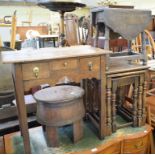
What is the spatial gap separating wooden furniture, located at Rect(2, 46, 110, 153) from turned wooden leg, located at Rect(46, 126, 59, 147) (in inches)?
7.3

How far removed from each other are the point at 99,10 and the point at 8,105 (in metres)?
1.19

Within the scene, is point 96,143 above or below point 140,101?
below

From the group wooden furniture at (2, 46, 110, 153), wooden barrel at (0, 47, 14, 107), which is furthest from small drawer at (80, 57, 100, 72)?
wooden barrel at (0, 47, 14, 107)

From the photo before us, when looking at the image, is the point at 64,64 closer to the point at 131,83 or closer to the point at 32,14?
the point at 131,83

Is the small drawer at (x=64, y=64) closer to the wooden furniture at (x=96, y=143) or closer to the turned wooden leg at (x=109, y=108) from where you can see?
the turned wooden leg at (x=109, y=108)

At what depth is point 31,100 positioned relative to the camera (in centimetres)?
196

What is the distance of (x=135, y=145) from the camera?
1.56 m

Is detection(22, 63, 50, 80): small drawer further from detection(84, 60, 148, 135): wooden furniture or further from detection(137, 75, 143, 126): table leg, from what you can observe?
detection(137, 75, 143, 126): table leg

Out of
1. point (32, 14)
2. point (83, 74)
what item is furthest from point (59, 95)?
point (32, 14)

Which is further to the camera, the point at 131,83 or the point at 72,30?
the point at 72,30

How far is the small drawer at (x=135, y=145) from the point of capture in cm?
154

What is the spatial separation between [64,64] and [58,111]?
37 centimetres

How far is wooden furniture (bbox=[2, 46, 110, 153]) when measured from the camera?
3.78ft

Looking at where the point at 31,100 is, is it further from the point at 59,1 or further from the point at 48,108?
the point at 59,1
